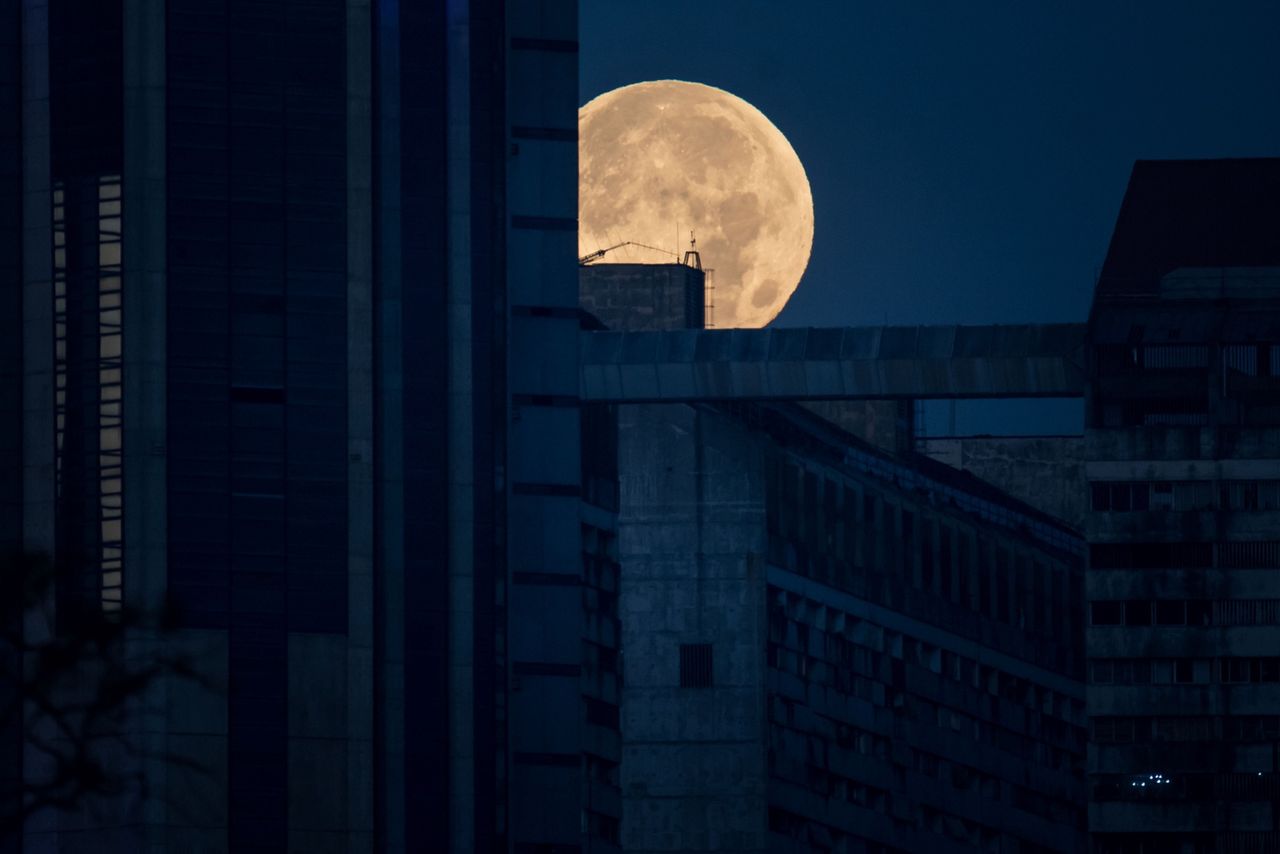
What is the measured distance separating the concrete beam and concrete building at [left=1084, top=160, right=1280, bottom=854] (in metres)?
3.40

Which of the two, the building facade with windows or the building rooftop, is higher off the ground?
the building rooftop

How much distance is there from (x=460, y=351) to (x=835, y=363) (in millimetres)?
35239

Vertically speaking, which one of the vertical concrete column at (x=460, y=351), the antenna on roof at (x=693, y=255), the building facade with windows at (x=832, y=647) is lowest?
the building facade with windows at (x=832, y=647)

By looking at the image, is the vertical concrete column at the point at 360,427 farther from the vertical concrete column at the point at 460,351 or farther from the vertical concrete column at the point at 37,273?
the vertical concrete column at the point at 37,273

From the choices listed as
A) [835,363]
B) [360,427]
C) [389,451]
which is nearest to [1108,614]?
[835,363]

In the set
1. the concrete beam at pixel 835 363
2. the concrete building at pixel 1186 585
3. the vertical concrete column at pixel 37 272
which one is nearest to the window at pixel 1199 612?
the concrete building at pixel 1186 585

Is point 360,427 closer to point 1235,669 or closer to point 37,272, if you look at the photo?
point 37,272

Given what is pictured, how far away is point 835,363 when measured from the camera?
12131cm

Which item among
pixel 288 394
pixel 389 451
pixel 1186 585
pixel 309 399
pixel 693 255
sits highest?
pixel 693 255

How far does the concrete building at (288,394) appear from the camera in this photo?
8281 centimetres

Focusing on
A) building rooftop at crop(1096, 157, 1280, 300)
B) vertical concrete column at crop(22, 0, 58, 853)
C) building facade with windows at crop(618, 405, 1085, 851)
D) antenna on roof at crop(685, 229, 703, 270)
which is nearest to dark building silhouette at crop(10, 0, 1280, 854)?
vertical concrete column at crop(22, 0, 58, 853)

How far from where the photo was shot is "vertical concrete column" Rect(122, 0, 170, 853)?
82812mm

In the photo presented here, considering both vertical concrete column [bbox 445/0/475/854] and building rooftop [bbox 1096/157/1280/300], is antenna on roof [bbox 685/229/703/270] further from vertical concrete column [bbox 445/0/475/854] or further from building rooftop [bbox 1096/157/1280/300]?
vertical concrete column [bbox 445/0/475/854]

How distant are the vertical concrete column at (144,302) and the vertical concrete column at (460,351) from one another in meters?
9.62
